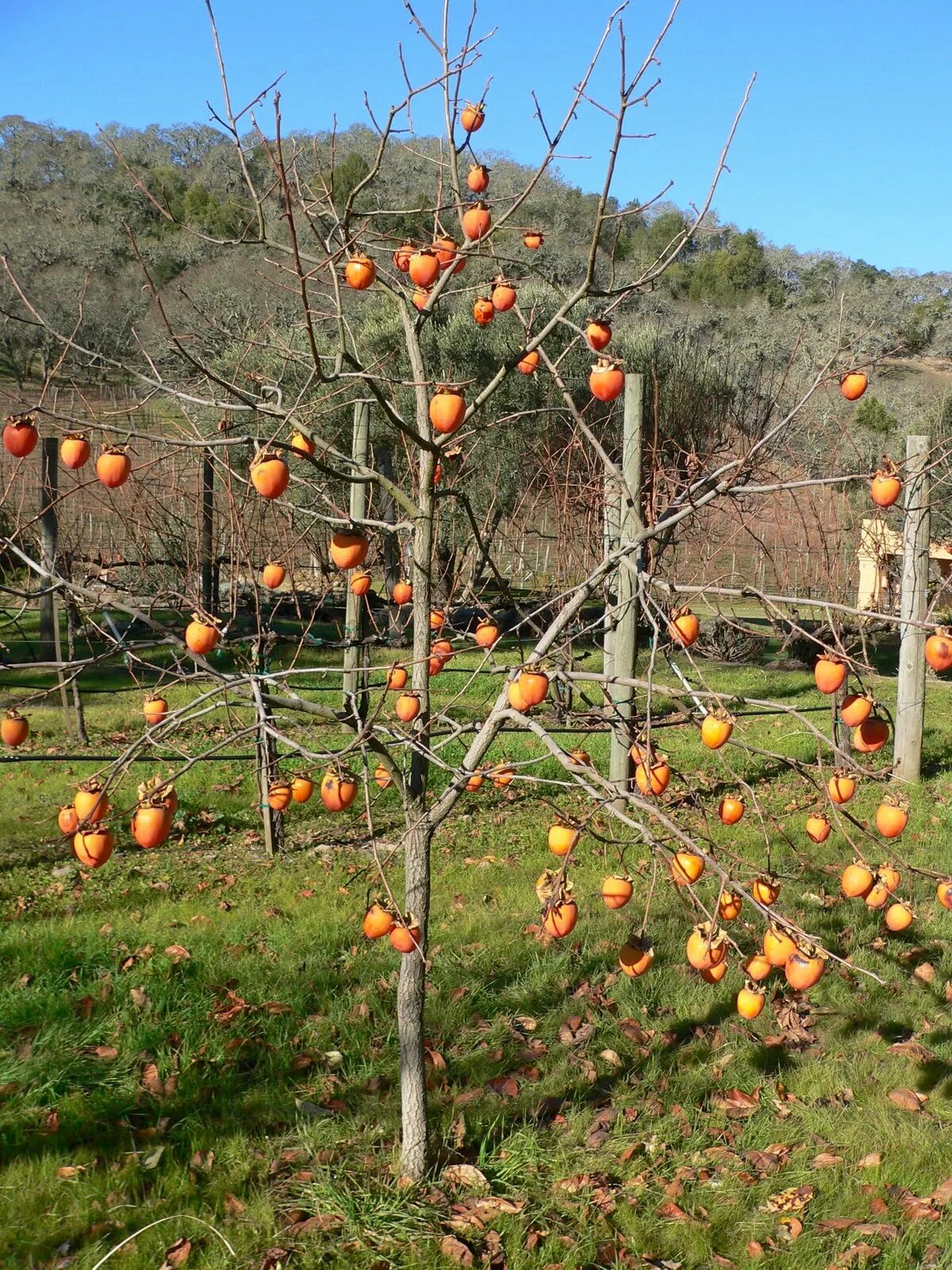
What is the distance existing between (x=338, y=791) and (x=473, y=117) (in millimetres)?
1765

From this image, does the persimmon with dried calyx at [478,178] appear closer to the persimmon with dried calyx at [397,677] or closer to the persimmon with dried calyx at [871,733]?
the persimmon with dried calyx at [397,677]

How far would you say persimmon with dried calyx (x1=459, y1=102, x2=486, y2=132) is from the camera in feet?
8.34

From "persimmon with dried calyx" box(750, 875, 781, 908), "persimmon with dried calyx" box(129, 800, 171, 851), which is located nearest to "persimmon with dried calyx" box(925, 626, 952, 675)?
"persimmon with dried calyx" box(750, 875, 781, 908)

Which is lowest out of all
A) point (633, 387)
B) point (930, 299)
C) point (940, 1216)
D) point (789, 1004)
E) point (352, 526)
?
point (940, 1216)

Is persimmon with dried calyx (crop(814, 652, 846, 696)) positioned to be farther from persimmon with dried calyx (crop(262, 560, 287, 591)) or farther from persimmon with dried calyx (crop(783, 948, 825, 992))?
persimmon with dried calyx (crop(262, 560, 287, 591))

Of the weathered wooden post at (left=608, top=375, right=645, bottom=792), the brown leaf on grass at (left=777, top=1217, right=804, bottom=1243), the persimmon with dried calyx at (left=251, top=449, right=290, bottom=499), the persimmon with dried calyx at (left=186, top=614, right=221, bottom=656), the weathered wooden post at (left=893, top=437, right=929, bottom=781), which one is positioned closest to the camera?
the persimmon with dried calyx at (left=251, top=449, right=290, bottom=499)

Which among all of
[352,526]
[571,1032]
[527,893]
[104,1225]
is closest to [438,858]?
[527,893]

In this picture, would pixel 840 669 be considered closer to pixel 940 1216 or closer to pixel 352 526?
pixel 352 526

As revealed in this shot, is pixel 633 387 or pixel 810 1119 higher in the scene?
pixel 633 387

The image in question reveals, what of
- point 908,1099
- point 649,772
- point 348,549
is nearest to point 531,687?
point 649,772

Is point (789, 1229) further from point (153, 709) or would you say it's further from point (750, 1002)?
point (153, 709)

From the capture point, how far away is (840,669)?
2.15 m

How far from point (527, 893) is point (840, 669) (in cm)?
264

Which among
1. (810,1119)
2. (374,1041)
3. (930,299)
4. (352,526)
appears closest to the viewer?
(352,526)
